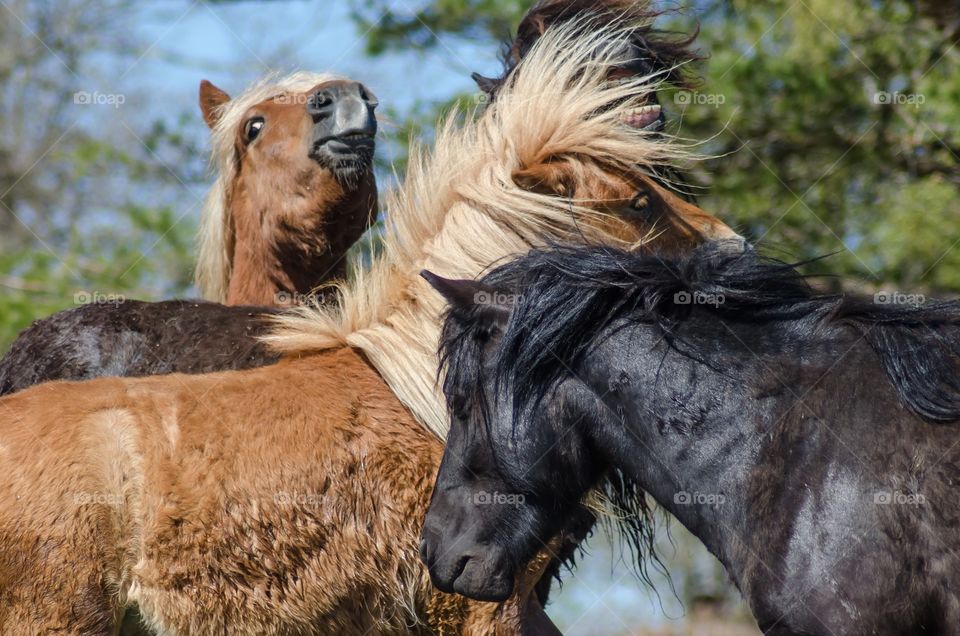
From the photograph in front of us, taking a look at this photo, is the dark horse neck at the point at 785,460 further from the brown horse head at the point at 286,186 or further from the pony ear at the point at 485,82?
the pony ear at the point at 485,82

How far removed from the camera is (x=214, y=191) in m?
6.12

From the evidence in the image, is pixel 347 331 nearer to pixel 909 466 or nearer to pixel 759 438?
pixel 759 438

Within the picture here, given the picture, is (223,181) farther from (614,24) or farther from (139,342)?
(614,24)

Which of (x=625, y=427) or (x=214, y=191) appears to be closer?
(x=625, y=427)

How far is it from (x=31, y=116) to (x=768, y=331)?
17.0 meters

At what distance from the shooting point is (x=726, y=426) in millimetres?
3305

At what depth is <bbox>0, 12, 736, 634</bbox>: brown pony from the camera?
3.60 meters

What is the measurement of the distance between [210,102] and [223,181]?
59 centimetres

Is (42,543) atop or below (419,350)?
below

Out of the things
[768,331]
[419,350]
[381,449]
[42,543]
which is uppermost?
[768,331]

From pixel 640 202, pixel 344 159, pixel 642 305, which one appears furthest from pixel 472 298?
pixel 344 159

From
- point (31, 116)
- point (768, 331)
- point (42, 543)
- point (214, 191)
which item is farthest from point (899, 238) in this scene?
point (31, 116)

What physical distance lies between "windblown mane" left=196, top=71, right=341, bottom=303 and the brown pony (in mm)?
1447

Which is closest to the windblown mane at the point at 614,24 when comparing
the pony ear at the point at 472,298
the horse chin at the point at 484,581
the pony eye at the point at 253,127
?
the pony eye at the point at 253,127
